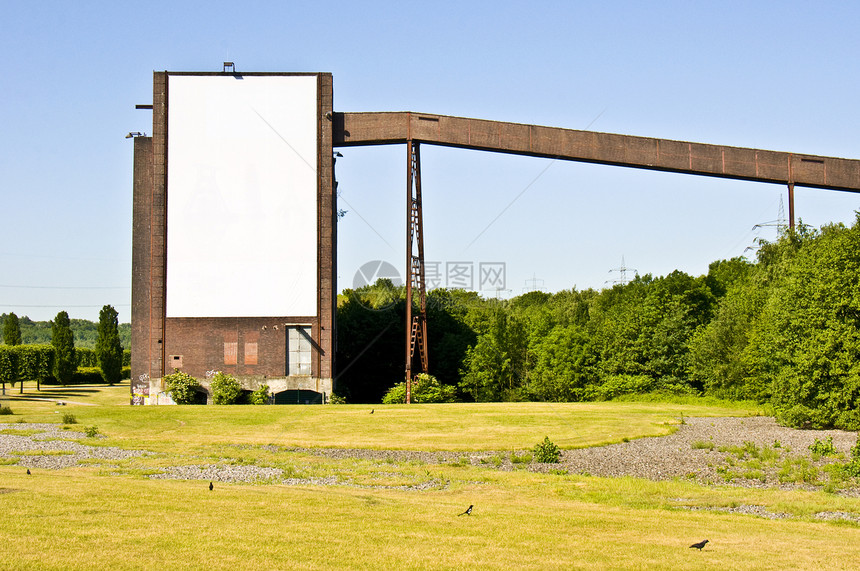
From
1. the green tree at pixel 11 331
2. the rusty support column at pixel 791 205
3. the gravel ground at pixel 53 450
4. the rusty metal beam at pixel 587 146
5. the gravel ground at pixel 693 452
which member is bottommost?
the gravel ground at pixel 693 452

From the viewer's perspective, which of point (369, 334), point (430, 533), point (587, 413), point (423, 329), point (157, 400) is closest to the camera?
point (430, 533)

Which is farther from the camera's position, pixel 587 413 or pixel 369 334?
pixel 369 334

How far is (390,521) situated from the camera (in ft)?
42.9

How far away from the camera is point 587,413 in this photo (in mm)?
38594

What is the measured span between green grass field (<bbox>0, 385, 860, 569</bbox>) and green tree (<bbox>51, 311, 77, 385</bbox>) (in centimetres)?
6055

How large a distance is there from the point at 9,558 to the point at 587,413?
31911 millimetres

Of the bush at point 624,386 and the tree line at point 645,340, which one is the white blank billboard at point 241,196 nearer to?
the tree line at point 645,340

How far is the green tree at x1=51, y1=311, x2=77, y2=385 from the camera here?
78.9 metres

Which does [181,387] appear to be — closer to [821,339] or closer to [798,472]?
[821,339]

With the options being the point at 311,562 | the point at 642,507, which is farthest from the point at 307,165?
the point at 311,562

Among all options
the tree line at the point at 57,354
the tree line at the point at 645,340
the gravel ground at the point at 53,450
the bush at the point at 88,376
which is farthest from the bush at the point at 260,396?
the bush at the point at 88,376

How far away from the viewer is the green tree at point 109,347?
273 ft

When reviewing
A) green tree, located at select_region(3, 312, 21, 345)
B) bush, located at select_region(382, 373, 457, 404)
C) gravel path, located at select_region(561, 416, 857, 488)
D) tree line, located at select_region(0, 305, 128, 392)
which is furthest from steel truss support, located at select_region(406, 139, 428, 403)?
green tree, located at select_region(3, 312, 21, 345)

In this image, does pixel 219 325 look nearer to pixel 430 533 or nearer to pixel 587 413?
pixel 587 413
